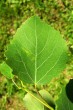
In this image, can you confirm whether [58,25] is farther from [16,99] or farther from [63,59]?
[63,59]

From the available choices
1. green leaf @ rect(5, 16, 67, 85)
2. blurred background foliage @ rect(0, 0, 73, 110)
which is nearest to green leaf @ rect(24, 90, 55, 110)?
green leaf @ rect(5, 16, 67, 85)

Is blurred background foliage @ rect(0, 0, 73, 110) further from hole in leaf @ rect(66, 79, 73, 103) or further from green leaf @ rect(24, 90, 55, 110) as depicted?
hole in leaf @ rect(66, 79, 73, 103)

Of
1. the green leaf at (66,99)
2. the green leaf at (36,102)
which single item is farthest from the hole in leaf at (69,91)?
the green leaf at (36,102)

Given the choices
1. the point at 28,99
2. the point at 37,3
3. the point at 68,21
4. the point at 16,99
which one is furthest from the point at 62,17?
the point at 28,99

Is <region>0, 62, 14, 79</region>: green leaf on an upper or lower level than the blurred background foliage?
upper

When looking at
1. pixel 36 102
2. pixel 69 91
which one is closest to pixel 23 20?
pixel 36 102

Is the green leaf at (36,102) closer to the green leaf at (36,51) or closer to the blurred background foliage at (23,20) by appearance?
the green leaf at (36,51)

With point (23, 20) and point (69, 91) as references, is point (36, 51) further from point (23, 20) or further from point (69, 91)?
point (23, 20)
